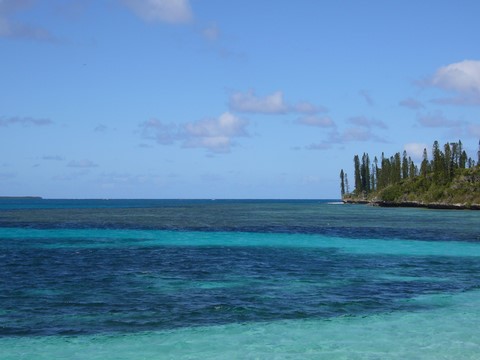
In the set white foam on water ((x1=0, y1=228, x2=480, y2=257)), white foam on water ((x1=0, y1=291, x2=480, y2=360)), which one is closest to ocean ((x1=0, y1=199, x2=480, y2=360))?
white foam on water ((x1=0, y1=291, x2=480, y2=360))

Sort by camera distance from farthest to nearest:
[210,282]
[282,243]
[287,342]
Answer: [282,243] < [210,282] < [287,342]

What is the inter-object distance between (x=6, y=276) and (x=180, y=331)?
18738 mm

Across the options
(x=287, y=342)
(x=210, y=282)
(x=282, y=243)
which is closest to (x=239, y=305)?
(x=287, y=342)

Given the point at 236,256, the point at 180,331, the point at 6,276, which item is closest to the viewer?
the point at 180,331

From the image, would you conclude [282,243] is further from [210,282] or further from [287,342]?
[287,342]

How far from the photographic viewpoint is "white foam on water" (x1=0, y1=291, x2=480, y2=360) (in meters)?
18.1

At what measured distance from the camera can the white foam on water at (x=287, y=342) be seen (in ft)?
59.5

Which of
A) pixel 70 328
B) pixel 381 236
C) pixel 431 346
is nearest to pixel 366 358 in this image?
pixel 431 346

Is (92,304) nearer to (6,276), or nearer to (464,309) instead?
(6,276)

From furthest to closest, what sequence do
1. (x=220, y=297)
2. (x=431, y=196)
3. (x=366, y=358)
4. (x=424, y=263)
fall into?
(x=431, y=196)
(x=424, y=263)
(x=220, y=297)
(x=366, y=358)

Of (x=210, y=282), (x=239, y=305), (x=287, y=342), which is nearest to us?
(x=287, y=342)

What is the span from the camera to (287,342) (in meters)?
19.7

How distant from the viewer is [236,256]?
1834 inches

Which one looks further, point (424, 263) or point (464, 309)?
point (424, 263)
